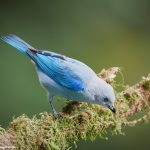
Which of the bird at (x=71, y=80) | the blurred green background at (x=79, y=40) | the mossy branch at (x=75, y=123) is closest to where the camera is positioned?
the mossy branch at (x=75, y=123)

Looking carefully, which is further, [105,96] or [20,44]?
[20,44]

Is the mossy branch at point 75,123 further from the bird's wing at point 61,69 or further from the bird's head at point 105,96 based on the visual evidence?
the bird's wing at point 61,69

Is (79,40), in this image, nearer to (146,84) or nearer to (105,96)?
(146,84)

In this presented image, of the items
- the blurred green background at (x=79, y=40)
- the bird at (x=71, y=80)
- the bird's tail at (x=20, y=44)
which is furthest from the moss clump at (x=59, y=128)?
the blurred green background at (x=79, y=40)

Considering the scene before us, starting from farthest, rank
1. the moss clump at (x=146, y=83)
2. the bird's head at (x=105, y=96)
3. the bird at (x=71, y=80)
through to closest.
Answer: the moss clump at (x=146, y=83) < the bird at (x=71, y=80) < the bird's head at (x=105, y=96)

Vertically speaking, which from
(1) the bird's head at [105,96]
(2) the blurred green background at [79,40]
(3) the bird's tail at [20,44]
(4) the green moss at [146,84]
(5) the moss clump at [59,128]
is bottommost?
(5) the moss clump at [59,128]

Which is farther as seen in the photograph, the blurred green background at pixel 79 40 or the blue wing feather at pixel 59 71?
the blurred green background at pixel 79 40

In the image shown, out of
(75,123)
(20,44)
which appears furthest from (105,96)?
(20,44)
